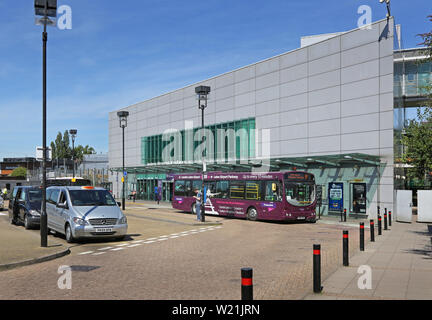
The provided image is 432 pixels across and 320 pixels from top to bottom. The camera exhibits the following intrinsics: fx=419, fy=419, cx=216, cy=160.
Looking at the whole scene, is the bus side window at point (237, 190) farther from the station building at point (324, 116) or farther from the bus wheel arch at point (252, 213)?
the station building at point (324, 116)

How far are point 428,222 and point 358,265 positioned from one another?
17129 mm

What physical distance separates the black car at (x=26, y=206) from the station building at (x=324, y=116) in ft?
45.4

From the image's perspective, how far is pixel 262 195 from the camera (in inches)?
938

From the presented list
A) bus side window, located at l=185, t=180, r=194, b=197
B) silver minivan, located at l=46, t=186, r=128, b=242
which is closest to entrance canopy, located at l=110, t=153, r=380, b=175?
bus side window, located at l=185, t=180, r=194, b=197

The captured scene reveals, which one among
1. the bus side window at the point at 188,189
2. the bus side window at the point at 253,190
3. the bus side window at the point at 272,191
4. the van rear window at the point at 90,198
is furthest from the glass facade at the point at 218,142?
the van rear window at the point at 90,198

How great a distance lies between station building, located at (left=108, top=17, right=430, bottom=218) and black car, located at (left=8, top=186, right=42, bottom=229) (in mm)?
13847

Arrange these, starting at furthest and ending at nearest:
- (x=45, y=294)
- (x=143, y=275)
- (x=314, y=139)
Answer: (x=314, y=139) < (x=143, y=275) < (x=45, y=294)

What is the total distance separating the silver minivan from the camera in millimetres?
13539

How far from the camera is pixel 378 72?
1066 inches

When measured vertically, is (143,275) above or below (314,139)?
below

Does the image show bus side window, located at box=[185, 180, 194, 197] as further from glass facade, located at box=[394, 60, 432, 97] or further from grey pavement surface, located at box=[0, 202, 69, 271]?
glass facade, located at box=[394, 60, 432, 97]

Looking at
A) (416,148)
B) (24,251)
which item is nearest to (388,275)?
(24,251)

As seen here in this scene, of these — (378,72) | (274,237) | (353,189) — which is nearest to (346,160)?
(353,189)
